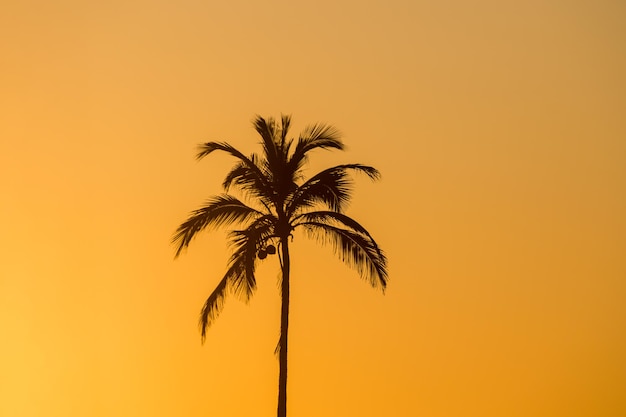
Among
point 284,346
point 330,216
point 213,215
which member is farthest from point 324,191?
point 284,346

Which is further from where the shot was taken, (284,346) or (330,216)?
(330,216)

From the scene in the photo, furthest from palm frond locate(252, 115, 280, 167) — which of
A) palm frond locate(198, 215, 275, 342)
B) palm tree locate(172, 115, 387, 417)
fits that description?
palm frond locate(198, 215, 275, 342)

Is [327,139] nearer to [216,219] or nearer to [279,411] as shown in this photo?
[216,219]

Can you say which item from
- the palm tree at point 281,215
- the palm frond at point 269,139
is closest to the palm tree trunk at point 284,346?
the palm tree at point 281,215

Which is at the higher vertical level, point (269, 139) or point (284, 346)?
point (269, 139)

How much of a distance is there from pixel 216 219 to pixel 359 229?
11.9 feet

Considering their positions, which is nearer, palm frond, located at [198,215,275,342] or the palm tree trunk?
palm frond, located at [198,215,275,342]

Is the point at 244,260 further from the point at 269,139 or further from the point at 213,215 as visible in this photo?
the point at 269,139

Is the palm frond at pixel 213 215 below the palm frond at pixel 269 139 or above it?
below

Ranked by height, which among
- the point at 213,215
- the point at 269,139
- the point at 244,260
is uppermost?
the point at 269,139

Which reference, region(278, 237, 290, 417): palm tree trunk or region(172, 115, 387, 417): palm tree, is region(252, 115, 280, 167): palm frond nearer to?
region(172, 115, 387, 417): palm tree

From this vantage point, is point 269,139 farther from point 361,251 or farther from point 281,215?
point 361,251

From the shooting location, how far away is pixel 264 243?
83.8ft

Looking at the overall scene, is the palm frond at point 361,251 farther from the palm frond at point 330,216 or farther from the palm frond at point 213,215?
the palm frond at point 213,215
